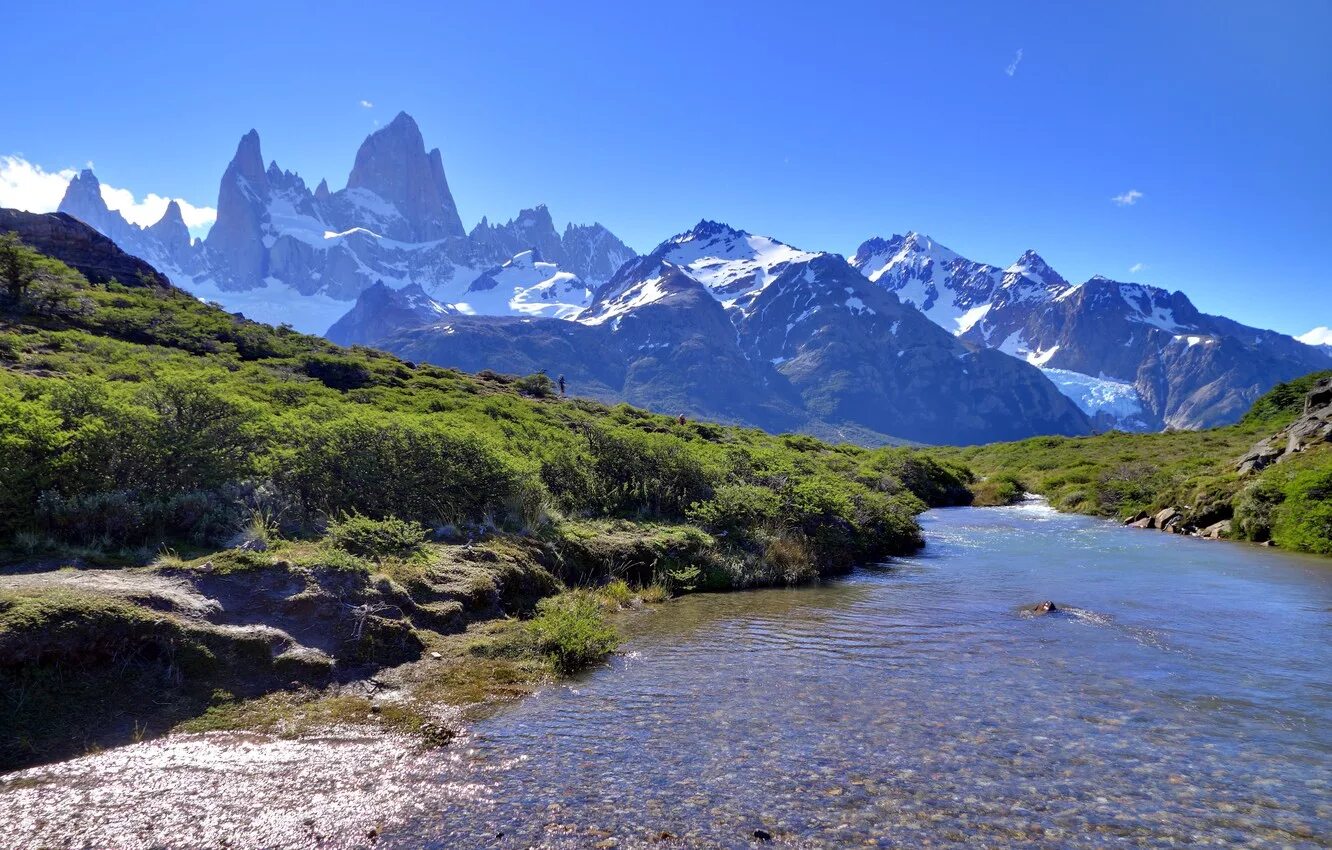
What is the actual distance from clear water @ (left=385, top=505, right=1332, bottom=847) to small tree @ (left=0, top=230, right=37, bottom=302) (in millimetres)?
46077

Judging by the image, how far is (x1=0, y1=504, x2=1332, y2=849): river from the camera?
6812mm

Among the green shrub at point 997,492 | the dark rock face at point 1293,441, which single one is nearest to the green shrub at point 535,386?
the green shrub at point 997,492

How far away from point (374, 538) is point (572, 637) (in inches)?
185

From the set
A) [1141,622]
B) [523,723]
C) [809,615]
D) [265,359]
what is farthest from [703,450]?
[265,359]

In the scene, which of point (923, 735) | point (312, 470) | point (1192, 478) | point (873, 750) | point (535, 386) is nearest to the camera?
point (873, 750)

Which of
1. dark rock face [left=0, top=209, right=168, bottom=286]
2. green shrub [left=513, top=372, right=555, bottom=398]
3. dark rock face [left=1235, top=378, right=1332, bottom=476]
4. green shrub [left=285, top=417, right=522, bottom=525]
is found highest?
dark rock face [left=0, top=209, right=168, bottom=286]

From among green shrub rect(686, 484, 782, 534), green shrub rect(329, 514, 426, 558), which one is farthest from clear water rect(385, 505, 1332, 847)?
green shrub rect(686, 484, 782, 534)

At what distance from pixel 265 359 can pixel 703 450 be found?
3005 centimetres

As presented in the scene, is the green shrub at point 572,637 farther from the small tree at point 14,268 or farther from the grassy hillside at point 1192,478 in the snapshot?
the small tree at point 14,268

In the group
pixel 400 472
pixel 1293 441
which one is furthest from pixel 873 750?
pixel 1293 441

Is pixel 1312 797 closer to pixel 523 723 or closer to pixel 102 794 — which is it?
pixel 523 723

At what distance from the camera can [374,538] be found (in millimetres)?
13641

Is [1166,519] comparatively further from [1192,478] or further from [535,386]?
[535,386]

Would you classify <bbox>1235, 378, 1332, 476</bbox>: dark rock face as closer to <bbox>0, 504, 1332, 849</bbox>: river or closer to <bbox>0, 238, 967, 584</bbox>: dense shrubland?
<bbox>0, 238, 967, 584</bbox>: dense shrubland
